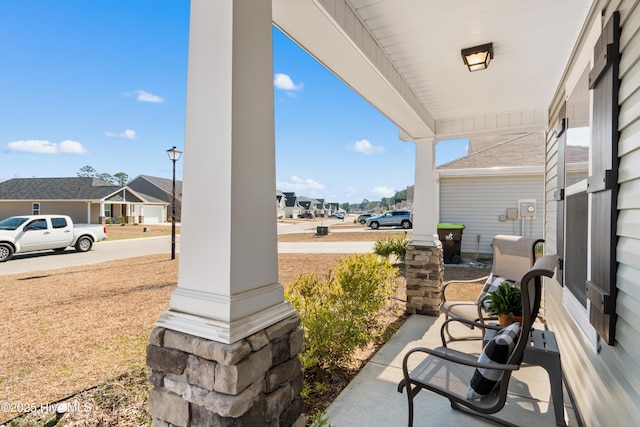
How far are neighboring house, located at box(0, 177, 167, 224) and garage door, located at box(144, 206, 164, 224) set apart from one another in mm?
4965

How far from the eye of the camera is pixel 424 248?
4.27 m

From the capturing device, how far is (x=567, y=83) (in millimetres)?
2732

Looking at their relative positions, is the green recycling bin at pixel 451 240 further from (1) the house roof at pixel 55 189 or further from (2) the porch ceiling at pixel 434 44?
(1) the house roof at pixel 55 189

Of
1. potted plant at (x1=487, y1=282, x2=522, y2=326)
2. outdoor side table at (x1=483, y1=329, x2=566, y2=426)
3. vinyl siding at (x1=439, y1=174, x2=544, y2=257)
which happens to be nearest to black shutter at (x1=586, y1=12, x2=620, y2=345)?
outdoor side table at (x1=483, y1=329, x2=566, y2=426)

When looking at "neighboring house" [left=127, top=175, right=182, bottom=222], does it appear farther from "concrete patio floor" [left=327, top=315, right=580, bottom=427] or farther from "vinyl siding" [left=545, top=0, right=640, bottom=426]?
"vinyl siding" [left=545, top=0, right=640, bottom=426]

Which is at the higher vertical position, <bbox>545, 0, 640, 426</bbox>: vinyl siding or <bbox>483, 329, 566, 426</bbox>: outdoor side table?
<bbox>545, 0, 640, 426</bbox>: vinyl siding

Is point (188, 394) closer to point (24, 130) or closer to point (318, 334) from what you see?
point (318, 334)

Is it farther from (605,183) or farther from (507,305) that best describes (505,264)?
(605,183)

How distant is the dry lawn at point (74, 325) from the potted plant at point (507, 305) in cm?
285

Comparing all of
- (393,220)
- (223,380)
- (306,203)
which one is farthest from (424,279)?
(306,203)

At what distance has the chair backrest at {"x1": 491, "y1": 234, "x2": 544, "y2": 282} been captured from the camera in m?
3.63

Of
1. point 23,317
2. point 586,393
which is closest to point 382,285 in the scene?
point 586,393

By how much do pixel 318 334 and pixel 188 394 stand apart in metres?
1.54

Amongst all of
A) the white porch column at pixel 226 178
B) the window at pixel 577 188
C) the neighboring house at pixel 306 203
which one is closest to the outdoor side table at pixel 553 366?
the window at pixel 577 188
